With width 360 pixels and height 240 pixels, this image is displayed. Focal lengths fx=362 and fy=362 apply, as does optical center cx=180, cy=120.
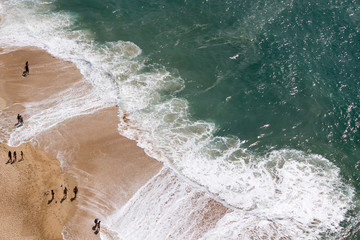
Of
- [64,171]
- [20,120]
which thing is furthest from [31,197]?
[20,120]

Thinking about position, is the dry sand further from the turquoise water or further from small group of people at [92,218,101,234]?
the turquoise water

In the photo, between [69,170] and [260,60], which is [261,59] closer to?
[260,60]

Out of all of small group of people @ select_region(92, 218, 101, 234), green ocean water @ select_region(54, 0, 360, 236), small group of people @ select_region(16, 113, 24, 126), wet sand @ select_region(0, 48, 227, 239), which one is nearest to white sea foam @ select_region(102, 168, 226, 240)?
wet sand @ select_region(0, 48, 227, 239)

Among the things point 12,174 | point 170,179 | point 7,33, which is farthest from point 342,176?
point 7,33

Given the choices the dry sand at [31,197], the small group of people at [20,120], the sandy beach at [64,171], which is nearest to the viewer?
the dry sand at [31,197]

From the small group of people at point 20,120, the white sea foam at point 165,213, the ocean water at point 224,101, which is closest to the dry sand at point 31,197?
the small group of people at point 20,120

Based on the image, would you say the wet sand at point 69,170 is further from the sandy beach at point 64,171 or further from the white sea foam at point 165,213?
the white sea foam at point 165,213

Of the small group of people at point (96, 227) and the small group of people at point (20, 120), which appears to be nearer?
the small group of people at point (96, 227)
